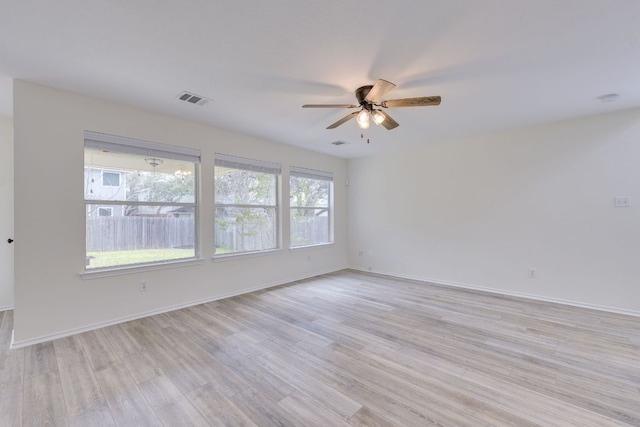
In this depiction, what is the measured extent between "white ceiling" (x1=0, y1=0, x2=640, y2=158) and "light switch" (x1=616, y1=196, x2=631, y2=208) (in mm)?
1078

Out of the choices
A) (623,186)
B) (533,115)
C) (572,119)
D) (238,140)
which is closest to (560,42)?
(533,115)

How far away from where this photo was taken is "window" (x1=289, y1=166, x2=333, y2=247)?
17.2 feet

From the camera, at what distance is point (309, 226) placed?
18.2ft

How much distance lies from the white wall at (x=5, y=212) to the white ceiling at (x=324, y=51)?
597mm

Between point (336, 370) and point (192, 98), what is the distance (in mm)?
2988

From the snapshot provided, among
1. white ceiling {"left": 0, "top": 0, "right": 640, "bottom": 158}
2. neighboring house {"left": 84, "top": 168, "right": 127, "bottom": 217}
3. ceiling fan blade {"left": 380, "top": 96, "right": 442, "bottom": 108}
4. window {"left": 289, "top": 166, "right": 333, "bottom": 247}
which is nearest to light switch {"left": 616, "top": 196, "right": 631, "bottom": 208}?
white ceiling {"left": 0, "top": 0, "right": 640, "bottom": 158}

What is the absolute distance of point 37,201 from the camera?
2713 mm

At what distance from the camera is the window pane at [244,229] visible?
4172 mm

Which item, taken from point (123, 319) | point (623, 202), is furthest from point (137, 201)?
point (623, 202)

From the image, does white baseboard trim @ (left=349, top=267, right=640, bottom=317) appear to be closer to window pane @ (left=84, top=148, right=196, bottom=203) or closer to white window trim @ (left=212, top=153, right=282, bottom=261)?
white window trim @ (left=212, top=153, right=282, bottom=261)

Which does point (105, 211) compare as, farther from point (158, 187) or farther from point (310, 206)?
Answer: point (310, 206)

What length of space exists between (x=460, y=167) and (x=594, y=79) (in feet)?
6.96

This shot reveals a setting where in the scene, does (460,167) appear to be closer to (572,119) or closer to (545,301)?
(572,119)

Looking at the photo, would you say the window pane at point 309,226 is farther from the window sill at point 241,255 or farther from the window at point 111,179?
the window at point 111,179
